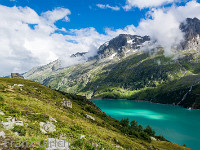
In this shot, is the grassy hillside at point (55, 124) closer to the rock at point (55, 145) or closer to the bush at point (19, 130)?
the bush at point (19, 130)

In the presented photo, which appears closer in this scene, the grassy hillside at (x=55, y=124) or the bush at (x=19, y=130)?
the bush at (x=19, y=130)

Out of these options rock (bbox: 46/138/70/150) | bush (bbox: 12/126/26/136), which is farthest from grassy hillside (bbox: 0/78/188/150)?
rock (bbox: 46/138/70/150)

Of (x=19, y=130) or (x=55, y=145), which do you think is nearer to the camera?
(x=55, y=145)

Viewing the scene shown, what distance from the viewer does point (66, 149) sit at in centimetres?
1425

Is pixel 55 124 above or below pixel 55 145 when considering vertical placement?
below

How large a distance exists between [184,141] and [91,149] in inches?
3817

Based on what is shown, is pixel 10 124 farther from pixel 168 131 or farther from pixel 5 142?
pixel 168 131

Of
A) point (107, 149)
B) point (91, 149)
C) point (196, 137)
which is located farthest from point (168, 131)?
point (91, 149)

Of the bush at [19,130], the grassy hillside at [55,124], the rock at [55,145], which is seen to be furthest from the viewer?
the grassy hillside at [55,124]

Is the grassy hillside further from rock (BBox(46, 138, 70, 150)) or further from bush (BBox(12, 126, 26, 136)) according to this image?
rock (BBox(46, 138, 70, 150))

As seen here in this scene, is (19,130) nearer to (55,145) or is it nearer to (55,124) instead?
(55,145)

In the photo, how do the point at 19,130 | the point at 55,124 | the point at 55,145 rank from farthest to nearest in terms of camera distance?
the point at 55,124 → the point at 19,130 → the point at 55,145

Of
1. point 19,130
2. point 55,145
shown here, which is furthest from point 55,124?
point 55,145

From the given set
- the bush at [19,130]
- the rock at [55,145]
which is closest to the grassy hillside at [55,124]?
the bush at [19,130]
